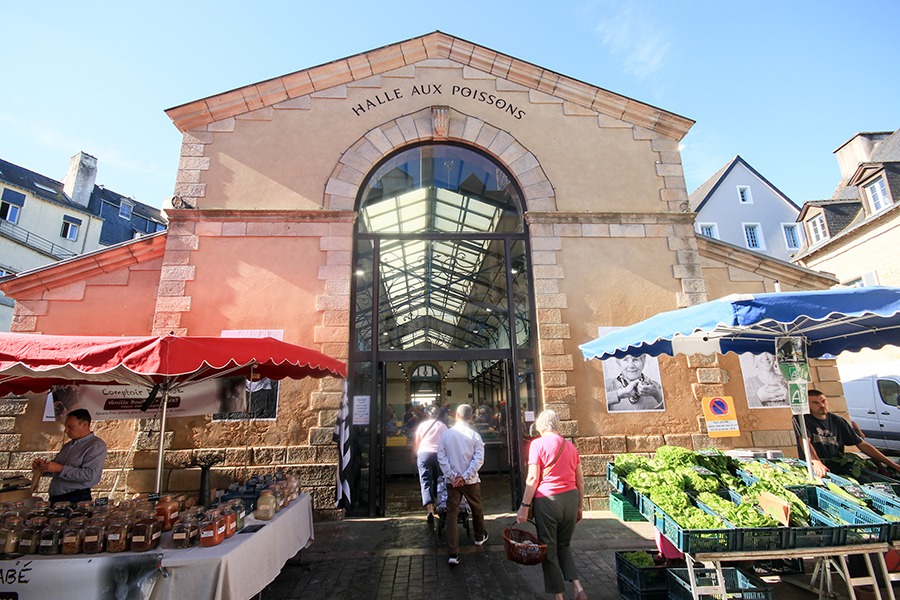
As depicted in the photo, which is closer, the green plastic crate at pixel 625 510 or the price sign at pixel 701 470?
the green plastic crate at pixel 625 510

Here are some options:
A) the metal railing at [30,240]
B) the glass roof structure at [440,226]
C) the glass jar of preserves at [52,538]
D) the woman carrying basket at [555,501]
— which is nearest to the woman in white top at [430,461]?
the glass roof structure at [440,226]

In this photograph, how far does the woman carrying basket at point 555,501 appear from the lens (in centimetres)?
395

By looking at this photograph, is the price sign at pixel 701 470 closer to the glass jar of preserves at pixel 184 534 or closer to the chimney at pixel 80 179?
the glass jar of preserves at pixel 184 534

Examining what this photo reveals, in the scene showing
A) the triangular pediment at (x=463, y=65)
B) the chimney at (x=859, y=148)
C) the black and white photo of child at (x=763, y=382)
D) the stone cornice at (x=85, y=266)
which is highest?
the chimney at (x=859, y=148)

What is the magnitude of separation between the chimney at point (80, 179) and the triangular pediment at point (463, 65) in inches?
995

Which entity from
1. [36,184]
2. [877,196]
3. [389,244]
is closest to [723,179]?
[877,196]

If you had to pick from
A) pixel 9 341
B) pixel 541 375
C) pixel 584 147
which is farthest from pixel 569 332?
pixel 9 341

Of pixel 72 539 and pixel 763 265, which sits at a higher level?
pixel 763 265

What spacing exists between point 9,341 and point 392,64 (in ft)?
23.7

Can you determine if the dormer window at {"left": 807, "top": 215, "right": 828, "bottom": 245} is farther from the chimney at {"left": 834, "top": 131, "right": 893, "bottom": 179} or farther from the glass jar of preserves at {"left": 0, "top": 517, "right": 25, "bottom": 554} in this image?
the glass jar of preserves at {"left": 0, "top": 517, "right": 25, "bottom": 554}

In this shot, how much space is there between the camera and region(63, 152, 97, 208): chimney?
26.4 meters

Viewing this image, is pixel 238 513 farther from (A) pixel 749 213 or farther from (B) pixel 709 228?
(A) pixel 749 213

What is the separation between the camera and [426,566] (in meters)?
5.02

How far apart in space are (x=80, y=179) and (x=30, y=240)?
205 inches
